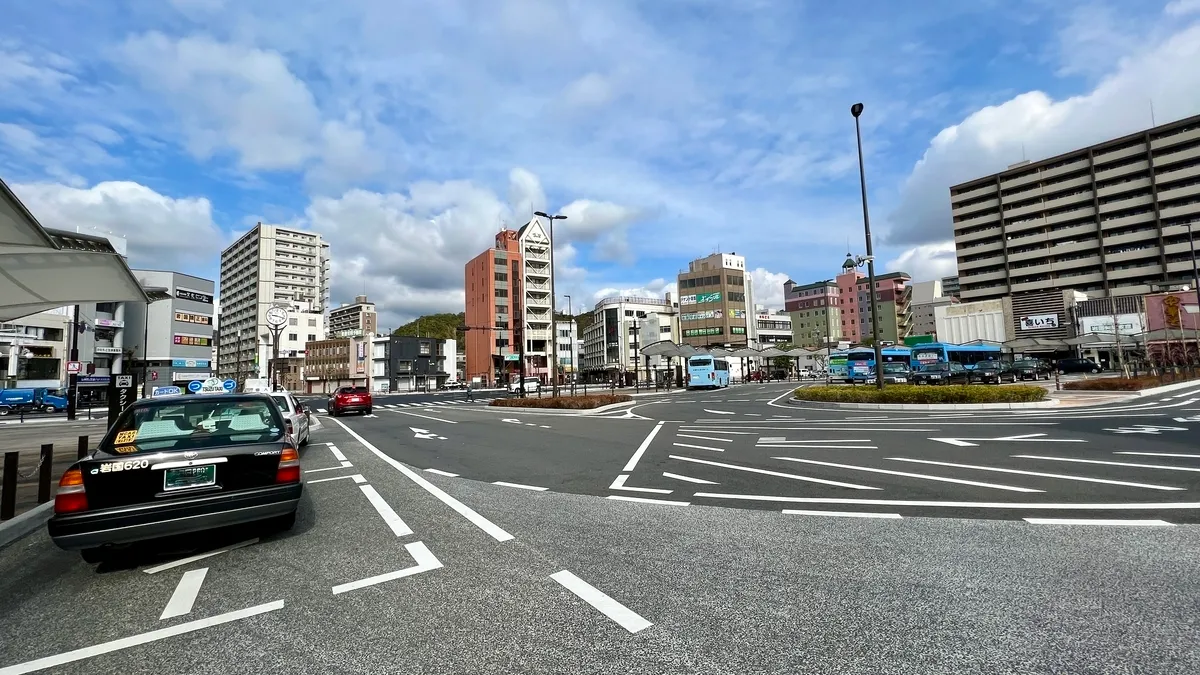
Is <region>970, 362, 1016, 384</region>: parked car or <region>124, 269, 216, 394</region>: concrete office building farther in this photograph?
<region>124, 269, 216, 394</region>: concrete office building

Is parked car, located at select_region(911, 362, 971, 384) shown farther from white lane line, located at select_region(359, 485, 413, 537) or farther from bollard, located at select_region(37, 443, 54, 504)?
bollard, located at select_region(37, 443, 54, 504)

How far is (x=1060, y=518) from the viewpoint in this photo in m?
5.44

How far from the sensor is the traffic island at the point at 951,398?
18.9 m


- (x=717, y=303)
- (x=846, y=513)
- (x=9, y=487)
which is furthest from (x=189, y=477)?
(x=717, y=303)

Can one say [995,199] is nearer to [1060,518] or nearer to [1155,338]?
[1155,338]

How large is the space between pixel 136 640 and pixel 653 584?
130 inches

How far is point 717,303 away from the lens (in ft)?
320

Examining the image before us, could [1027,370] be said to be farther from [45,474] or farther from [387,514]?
[45,474]

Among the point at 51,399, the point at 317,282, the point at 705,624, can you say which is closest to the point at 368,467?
the point at 705,624

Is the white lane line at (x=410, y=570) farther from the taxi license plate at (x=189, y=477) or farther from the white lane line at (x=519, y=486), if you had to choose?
the white lane line at (x=519, y=486)

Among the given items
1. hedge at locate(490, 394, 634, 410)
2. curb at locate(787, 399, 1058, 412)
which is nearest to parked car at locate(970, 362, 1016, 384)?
curb at locate(787, 399, 1058, 412)

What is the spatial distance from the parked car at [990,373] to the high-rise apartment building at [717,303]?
52404 millimetres

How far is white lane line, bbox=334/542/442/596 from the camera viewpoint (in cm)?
418

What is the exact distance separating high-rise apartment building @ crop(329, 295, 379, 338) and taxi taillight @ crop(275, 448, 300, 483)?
5915 inches
